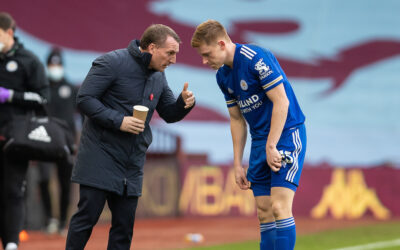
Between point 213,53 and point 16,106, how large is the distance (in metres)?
2.13

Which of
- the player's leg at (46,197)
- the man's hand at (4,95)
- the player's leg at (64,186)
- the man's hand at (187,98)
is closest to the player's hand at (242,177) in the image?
the man's hand at (187,98)

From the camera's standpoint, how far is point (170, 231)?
1105 cm

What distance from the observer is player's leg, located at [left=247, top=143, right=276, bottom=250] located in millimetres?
5398

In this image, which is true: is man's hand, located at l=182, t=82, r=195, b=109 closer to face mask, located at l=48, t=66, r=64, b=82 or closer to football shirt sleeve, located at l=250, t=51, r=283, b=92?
football shirt sleeve, located at l=250, t=51, r=283, b=92

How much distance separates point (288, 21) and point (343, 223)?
970cm

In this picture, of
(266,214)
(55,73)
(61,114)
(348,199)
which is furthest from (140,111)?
(348,199)

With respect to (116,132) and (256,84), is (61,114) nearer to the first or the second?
(116,132)

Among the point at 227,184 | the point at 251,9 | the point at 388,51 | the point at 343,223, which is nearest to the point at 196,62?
the point at 251,9

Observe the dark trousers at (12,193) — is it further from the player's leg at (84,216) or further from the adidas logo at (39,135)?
the player's leg at (84,216)

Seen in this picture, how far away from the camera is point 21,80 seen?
21.0 feet

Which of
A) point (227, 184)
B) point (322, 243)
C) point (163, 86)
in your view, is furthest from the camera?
point (227, 184)

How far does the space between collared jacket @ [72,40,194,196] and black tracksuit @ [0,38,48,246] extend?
4.28ft

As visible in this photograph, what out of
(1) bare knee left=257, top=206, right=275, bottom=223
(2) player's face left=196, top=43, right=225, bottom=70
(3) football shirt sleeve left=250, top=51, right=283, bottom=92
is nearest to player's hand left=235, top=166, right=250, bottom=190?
(1) bare knee left=257, top=206, right=275, bottom=223

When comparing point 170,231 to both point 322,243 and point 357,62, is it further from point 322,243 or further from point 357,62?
point 357,62
